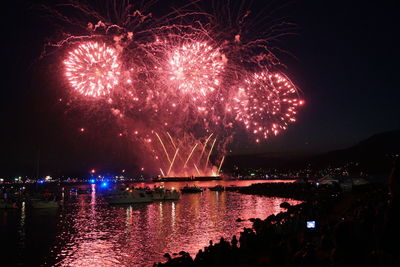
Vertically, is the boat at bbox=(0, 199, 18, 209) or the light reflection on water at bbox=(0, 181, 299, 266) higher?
the boat at bbox=(0, 199, 18, 209)

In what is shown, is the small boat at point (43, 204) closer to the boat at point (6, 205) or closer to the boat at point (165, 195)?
the boat at point (6, 205)

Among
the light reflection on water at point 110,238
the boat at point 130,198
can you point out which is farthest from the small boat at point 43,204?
the light reflection on water at point 110,238

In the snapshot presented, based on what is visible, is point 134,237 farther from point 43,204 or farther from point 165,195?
point 165,195

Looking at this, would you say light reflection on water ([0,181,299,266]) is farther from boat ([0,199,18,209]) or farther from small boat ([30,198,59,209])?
boat ([0,199,18,209])

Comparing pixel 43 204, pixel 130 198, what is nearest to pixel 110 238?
pixel 43 204

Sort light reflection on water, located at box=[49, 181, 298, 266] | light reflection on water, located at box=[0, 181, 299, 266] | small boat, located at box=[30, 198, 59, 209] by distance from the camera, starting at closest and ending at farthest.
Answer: light reflection on water, located at box=[49, 181, 298, 266] < light reflection on water, located at box=[0, 181, 299, 266] < small boat, located at box=[30, 198, 59, 209]

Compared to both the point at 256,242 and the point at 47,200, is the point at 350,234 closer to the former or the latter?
the point at 256,242

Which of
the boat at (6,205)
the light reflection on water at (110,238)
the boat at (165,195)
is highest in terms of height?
the boat at (165,195)

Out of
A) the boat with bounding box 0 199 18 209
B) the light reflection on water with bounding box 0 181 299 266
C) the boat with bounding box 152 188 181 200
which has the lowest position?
the light reflection on water with bounding box 0 181 299 266

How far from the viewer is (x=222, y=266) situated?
1334 centimetres

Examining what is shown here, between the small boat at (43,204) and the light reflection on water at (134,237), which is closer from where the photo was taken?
the light reflection on water at (134,237)

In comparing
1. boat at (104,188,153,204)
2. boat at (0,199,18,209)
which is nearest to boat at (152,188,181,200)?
boat at (104,188,153,204)

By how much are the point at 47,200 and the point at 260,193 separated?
38.5m

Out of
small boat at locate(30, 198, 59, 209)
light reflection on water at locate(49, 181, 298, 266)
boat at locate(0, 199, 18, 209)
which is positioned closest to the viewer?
light reflection on water at locate(49, 181, 298, 266)
